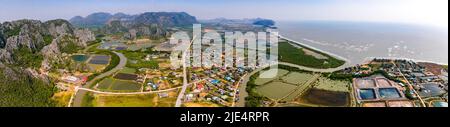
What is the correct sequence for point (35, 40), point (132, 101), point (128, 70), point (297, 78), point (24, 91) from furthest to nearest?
point (35, 40), point (128, 70), point (297, 78), point (24, 91), point (132, 101)

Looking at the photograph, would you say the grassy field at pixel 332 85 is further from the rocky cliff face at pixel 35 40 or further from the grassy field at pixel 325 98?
the rocky cliff face at pixel 35 40

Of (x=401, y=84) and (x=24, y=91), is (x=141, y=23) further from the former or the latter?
(x=401, y=84)

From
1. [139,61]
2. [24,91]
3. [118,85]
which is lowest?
[118,85]

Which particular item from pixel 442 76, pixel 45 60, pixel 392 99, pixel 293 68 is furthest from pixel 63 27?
pixel 442 76

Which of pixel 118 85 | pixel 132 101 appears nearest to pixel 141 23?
pixel 118 85

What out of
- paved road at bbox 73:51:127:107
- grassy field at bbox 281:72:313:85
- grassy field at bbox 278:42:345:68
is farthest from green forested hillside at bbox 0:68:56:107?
grassy field at bbox 278:42:345:68
